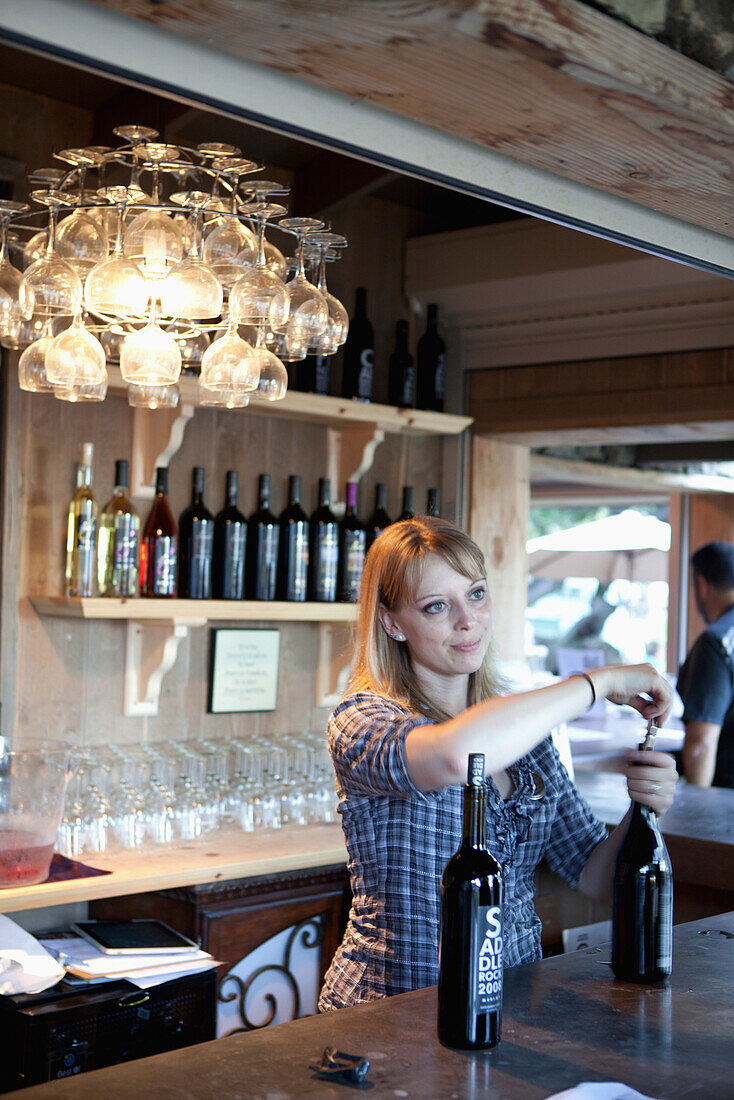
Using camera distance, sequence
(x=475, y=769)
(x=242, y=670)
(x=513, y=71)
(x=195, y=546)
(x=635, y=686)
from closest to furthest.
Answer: (x=513, y=71), (x=475, y=769), (x=635, y=686), (x=195, y=546), (x=242, y=670)

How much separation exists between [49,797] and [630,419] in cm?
204

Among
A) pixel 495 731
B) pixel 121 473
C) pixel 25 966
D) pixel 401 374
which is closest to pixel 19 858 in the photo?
pixel 25 966

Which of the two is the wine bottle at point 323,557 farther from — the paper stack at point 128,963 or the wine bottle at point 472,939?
the wine bottle at point 472,939

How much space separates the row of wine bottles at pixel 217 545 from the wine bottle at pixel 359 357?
1.04ft

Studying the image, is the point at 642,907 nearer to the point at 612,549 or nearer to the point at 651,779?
the point at 651,779

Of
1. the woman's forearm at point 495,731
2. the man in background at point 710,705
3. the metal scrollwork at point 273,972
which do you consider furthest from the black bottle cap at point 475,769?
the man in background at point 710,705

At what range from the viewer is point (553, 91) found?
1277mm

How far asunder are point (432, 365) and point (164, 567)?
1268 millimetres

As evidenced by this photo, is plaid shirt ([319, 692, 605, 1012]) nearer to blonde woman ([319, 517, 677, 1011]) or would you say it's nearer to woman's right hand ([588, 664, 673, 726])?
blonde woman ([319, 517, 677, 1011])

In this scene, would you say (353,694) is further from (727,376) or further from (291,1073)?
(727,376)

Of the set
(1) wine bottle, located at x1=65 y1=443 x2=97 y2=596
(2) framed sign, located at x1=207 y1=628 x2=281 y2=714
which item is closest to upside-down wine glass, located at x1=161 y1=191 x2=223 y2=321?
(1) wine bottle, located at x1=65 y1=443 x2=97 y2=596

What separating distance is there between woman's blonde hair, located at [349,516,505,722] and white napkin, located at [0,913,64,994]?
103 cm

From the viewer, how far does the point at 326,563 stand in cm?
357

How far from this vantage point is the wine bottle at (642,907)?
1643 millimetres
